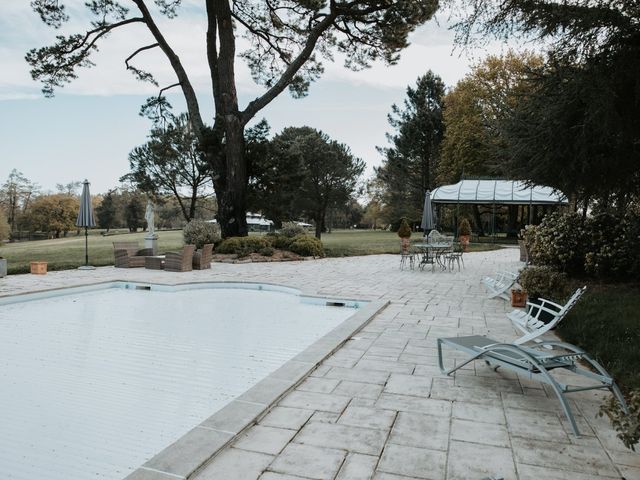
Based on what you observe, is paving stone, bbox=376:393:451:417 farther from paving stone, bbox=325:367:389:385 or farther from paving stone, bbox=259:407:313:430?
paving stone, bbox=259:407:313:430

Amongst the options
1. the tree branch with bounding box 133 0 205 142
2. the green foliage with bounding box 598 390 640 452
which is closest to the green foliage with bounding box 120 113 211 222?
the tree branch with bounding box 133 0 205 142

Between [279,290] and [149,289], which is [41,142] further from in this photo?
[279,290]

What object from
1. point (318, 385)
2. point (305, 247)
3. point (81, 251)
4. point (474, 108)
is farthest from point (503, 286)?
point (474, 108)

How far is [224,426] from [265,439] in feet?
0.91

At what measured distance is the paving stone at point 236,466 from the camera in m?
2.19

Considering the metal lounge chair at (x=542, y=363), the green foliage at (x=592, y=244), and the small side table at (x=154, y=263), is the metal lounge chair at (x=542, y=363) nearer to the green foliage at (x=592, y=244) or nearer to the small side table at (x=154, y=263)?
the green foliage at (x=592, y=244)

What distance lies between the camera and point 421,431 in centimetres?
268

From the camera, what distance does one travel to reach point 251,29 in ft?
56.3

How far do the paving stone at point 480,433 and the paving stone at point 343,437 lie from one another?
441mm

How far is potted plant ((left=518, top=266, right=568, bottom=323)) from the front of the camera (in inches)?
231

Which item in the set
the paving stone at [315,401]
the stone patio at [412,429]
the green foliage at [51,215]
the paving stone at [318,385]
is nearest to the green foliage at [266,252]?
the stone patio at [412,429]

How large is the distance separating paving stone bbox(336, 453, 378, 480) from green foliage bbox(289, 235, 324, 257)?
12.5 metres

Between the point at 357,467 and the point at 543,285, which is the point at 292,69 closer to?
the point at 543,285

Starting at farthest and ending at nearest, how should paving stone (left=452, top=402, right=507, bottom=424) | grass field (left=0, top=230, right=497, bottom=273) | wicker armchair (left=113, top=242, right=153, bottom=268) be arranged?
grass field (left=0, top=230, right=497, bottom=273) → wicker armchair (left=113, top=242, right=153, bottom=268) → paving stone (left=452, top=402, right=507, bottom=424)
